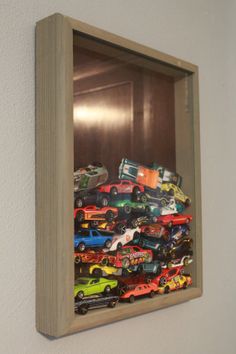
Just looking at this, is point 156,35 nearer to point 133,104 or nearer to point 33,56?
point 133,104

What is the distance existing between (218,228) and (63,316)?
Answer: 22.8 inches

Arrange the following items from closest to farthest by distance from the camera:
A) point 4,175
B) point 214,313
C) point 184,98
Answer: point 4,175, point 184,98, point 214,313

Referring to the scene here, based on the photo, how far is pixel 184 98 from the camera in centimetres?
100

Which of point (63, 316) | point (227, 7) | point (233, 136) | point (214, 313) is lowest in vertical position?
point (214, 313)

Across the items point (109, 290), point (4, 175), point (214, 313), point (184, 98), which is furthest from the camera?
point (214, 313)

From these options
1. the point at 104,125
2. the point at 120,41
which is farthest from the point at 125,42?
the point at 104,125

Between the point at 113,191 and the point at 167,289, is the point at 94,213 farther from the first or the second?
the point at 167,289

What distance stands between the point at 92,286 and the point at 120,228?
11 cm

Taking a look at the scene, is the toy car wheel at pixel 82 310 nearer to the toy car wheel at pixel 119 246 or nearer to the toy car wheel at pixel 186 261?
the toy car wheel at pixel 119 246

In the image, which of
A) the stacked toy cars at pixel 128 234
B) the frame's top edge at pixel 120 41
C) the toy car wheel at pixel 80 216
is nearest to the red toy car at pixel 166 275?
the stacked toy cars at pixel 128 234

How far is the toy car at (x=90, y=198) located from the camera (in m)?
0.76

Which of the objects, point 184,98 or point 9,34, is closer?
point 9,34

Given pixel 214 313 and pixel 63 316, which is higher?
pixel 63 316

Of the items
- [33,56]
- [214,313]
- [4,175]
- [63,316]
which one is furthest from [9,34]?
[214,313]
